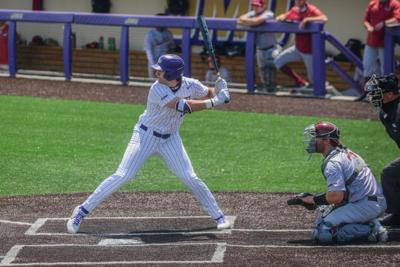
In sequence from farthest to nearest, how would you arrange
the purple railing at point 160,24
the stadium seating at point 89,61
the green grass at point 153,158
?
the stadium seating at point 89,61, the purple railing at point 160,24, the green grass at point 153,158

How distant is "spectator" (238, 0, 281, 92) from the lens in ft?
59.6

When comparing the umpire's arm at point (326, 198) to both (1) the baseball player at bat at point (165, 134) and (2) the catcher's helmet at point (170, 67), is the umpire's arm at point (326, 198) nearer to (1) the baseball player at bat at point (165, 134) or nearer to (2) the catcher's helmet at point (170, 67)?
(1) the baseball player at bat at point (165, 134)

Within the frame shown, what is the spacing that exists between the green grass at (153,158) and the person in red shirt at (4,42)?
3.16 m

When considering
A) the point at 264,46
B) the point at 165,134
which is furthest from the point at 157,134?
the point at 264,46

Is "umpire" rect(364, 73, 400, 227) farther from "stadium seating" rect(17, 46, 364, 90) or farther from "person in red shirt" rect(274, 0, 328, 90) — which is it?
"stadium seating" rect(17, 46, 364, 90)

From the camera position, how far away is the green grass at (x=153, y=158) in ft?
37.8

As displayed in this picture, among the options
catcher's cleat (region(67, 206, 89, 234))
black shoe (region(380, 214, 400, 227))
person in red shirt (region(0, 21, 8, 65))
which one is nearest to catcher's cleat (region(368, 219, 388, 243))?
black shoe (region(380, 214, 400, 227))

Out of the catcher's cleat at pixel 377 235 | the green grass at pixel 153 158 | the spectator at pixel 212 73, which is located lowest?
the green grass at pixel 153 158

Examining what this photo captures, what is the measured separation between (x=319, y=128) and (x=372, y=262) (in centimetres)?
125

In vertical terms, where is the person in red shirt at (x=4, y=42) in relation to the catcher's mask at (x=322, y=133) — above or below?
below

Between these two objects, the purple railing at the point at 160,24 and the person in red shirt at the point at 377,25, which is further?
the purple railing at the point at 160,24

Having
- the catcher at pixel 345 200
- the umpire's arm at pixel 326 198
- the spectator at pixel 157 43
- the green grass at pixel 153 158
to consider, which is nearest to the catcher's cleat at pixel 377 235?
the catcher at pixel 345 200

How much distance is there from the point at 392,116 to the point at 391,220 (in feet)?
3.31

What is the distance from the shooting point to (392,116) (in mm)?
8695
